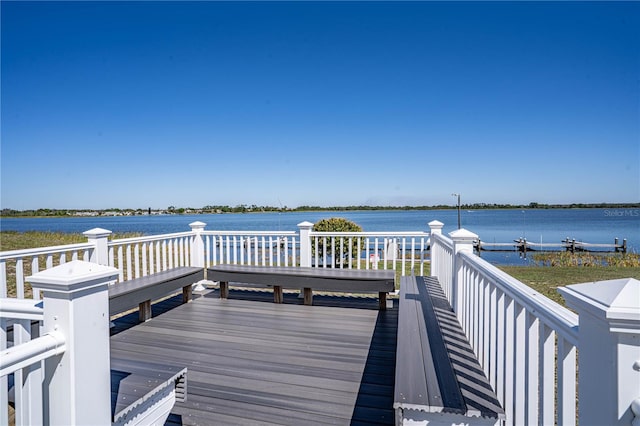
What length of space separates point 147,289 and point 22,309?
10.5ft

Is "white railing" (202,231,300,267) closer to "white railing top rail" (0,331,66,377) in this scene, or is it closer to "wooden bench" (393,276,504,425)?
"wooden bench" (393,276,504,425)

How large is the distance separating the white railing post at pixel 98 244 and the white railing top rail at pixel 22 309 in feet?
11.6

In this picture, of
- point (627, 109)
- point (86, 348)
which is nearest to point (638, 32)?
point (627, 109)

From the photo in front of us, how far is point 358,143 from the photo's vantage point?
20312 millimetres

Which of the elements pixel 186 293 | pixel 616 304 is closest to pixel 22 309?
pixel 616 304

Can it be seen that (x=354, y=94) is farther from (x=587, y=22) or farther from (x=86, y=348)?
(x=86, y=348)

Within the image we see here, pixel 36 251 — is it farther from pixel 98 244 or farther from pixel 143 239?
pixel 143 239

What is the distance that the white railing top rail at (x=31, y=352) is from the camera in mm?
979

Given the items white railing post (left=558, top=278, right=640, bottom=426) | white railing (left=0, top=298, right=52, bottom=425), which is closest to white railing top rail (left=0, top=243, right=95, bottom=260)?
white railing (left=0, top=298, right=52, bottom=425)

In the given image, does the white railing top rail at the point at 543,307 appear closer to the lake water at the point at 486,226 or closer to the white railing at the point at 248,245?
the white railing at the point at 248,245

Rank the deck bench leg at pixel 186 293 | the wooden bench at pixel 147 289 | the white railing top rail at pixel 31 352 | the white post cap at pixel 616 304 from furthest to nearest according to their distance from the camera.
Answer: the deck bench leg at pixel 186 293 → the wooden bench at pixel 147 289 → the white railing top rail at pixel 31 352 → the white post cap at pixel 616 304

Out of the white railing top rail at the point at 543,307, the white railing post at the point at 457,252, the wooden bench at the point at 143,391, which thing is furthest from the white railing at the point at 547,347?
the wooden bench at the point at 143,391

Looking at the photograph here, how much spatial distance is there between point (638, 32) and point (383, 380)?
41.9 ft

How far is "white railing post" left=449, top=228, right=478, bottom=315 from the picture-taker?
285 cm
